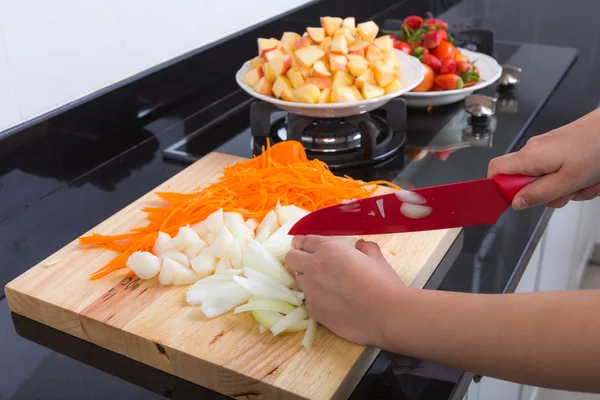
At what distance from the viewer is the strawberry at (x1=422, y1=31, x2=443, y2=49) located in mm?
1623

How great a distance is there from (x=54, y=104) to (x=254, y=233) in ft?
1.55

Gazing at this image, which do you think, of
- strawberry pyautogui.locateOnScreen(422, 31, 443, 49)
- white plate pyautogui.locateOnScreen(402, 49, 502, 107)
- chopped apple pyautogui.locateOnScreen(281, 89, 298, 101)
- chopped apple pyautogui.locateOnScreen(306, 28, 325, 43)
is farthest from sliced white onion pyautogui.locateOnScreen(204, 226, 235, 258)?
strawberry pyautogui.locateOnScreen(422, 31, 443, 49)

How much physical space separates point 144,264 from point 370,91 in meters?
0.56

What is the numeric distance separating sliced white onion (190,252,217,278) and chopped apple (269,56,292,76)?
468mm

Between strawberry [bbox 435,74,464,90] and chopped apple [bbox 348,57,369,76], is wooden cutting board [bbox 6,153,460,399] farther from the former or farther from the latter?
strawberry [bbox 435,74,464,90]

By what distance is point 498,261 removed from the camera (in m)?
1.06

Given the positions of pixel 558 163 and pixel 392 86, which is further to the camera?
pixel 392 86

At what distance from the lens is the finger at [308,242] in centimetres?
91

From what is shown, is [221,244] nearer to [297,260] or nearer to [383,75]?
[297,260]

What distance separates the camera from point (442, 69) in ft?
5.11

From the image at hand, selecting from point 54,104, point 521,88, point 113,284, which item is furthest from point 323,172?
point 521,88

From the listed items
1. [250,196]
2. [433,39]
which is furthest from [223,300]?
[433,39]

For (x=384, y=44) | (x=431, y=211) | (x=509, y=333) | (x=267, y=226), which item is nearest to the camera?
(x=509, y=333)

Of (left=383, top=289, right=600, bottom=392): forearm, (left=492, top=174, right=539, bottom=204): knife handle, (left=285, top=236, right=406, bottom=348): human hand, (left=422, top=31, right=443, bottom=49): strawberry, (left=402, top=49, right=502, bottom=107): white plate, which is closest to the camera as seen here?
(left=383, top=289, right=600, bottom=392): forearm
